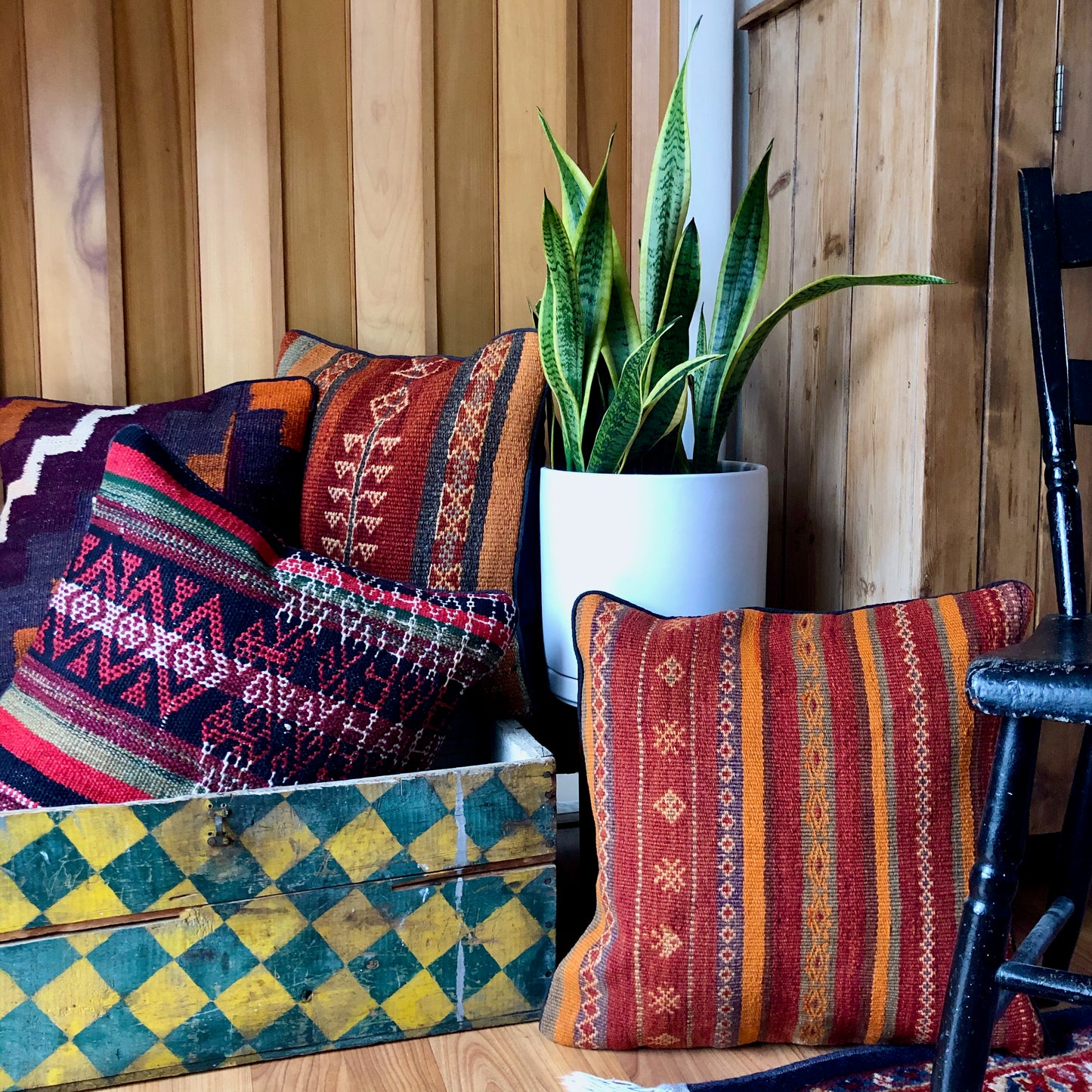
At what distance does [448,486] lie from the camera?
1.23m

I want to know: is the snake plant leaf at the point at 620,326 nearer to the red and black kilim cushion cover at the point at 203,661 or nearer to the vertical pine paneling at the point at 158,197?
the red and black kilim cushion cover at the point at 203,661

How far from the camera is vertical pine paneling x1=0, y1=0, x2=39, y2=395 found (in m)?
1.37

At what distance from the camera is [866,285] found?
128cm

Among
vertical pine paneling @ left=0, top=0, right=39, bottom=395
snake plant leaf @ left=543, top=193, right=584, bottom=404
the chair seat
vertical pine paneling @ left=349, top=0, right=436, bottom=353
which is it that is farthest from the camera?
vertical pine paneling @ left=349, top=0, right=436, bottom=353

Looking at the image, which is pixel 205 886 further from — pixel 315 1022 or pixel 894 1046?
pixel 894 1046

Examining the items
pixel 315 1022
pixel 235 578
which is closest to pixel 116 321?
pixel 235 578

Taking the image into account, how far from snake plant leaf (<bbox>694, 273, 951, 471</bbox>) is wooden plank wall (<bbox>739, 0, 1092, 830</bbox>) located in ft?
0.23

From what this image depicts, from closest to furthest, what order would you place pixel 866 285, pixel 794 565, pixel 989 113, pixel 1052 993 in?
pixel 1052 993, pixel 989 113, pixel 866 285, pixel 794 565

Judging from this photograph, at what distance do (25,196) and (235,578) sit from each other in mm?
768

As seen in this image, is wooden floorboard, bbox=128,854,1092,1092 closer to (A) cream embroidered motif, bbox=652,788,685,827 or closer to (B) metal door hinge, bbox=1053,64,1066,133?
(A) cream embroidered motif, bbox=652,788,685,827

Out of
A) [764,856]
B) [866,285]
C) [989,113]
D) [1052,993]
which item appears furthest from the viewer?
[866,285]

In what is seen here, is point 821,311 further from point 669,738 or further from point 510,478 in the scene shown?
point 669,738

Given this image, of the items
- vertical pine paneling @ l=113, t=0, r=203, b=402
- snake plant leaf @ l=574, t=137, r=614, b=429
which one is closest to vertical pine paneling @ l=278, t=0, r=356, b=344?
vertical pine paneling @ l=113, t=0, r=203, b=402

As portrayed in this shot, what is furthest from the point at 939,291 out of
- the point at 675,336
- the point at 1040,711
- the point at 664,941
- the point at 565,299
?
the point at 664,941
